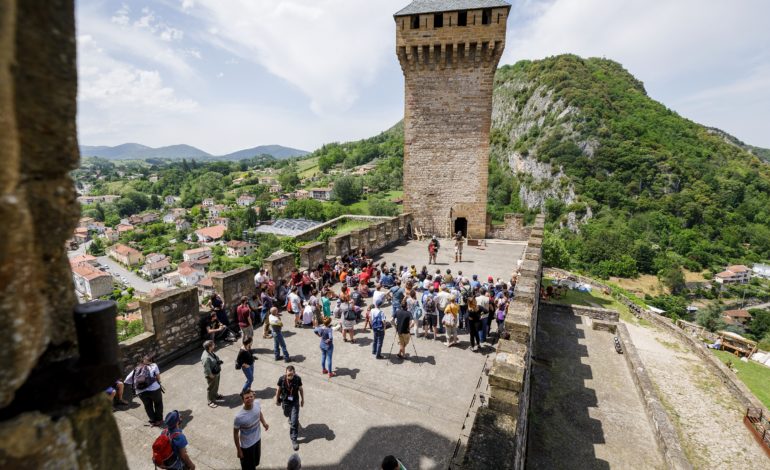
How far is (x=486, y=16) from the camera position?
689 inches

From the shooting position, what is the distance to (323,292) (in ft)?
33.2

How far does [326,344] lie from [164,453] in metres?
3.15

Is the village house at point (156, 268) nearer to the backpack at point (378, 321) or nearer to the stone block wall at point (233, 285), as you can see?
the stone block wall at point (233, 285)

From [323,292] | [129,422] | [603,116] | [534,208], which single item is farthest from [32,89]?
[603,116]

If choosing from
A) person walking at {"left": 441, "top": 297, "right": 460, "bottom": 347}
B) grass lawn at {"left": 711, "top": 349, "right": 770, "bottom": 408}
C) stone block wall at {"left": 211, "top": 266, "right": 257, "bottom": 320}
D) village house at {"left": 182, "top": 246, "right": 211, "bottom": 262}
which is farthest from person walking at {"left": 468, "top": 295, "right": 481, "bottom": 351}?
village house at {"left": 182, "top": 246, "right": 211, "bottom": 262}

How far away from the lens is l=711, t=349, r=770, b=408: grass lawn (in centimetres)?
2262

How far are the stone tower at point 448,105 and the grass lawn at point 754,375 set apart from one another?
20386mm

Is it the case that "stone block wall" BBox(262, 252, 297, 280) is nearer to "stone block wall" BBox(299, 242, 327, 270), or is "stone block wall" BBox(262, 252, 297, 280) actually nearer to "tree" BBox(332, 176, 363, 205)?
"stone block wall" BBox(299, 242, 327, 270)

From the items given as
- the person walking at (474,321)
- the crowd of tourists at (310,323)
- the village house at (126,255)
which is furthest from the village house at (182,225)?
the person walking at (474,321)

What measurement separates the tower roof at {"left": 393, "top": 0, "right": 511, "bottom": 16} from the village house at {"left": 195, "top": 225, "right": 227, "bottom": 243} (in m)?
106

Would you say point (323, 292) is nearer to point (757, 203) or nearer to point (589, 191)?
point (589, 191)

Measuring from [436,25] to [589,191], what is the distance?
80.0 meters

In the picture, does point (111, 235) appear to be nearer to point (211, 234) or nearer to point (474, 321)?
point (211, 234)

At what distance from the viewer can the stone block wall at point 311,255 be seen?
12148 mm
